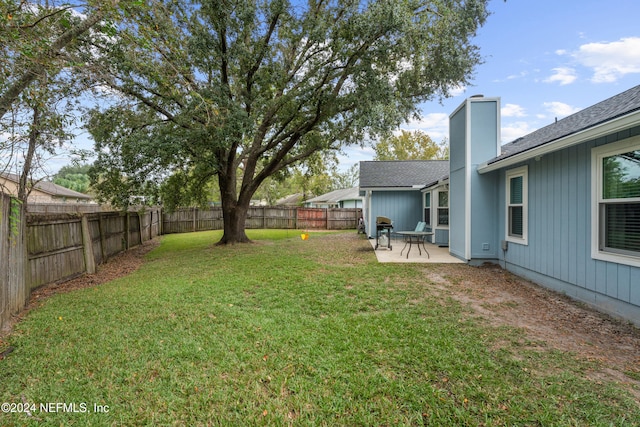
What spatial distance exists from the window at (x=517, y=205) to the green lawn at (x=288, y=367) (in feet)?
9.21

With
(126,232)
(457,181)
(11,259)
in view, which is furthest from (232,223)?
(457,181)

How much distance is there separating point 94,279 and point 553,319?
8077 mm

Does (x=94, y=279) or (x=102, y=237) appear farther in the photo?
(x=102, y=237)

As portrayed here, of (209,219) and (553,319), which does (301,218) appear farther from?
(553,319)

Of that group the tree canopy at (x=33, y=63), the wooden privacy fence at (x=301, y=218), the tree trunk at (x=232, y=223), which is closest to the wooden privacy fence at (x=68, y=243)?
the tree canopy at (x=33, y=63)

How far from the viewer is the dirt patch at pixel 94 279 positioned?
4484 mm

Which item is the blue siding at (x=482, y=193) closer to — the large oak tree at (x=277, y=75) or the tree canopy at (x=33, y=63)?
the large oak tree at (x=277, y=75)

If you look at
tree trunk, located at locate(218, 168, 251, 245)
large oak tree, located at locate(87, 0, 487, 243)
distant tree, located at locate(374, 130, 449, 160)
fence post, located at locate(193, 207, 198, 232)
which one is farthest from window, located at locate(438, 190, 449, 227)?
distant tree, located at locate(374, 130, 449, 160)

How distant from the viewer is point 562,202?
4801 millimetres

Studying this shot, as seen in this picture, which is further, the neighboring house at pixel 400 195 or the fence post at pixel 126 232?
the neighboring house at pixel 400 195

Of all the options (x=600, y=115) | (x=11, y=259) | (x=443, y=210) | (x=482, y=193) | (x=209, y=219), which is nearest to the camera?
(x=11, y=259)

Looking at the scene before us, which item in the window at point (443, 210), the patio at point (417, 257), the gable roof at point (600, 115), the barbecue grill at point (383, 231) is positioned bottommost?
the patio at point (417, 257)

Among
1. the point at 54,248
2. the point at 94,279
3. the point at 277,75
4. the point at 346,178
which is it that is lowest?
the point at 94,279

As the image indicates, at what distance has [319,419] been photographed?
2.05 metres
